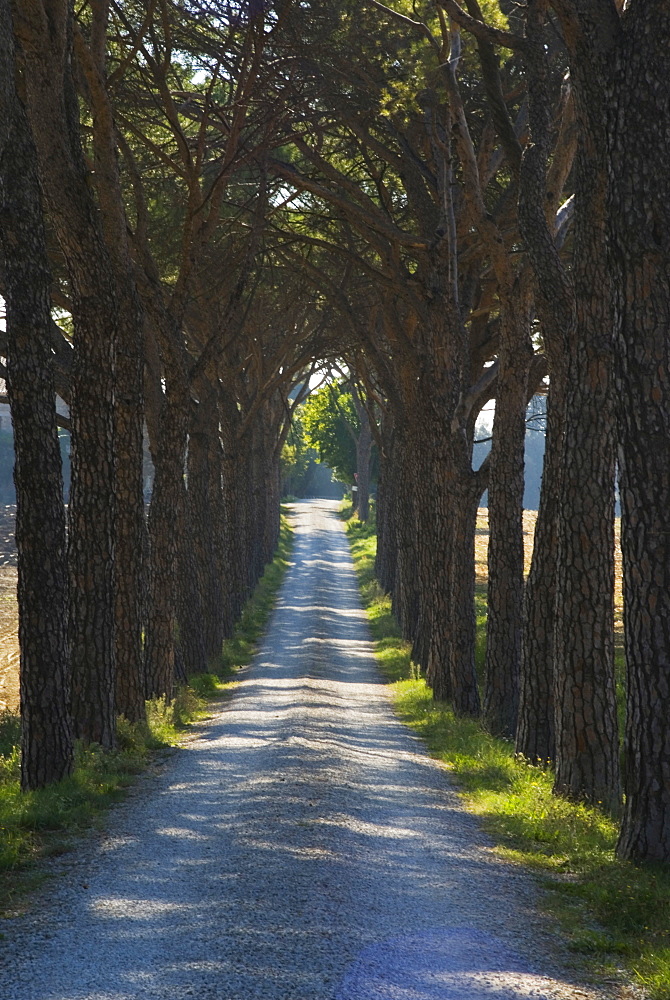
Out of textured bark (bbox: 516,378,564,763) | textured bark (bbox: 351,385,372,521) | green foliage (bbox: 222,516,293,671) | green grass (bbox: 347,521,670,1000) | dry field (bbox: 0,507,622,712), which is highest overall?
textured bark (bbox: 351,385,372,521)

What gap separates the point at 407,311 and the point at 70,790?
1476 centimetres

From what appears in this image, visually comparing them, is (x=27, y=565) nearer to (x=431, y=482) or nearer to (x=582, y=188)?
(x=582, y=188)

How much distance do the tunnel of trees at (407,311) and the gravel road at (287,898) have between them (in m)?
Result: 1.26

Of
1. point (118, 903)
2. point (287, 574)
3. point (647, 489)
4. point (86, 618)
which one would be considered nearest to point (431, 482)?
point (86, 618)

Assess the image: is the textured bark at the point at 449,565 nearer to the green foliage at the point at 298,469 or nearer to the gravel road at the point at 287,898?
the gravel road at the point at 287,898

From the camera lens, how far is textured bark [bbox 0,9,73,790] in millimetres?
8891

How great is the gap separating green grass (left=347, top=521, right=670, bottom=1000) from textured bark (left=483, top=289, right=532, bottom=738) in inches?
19.2

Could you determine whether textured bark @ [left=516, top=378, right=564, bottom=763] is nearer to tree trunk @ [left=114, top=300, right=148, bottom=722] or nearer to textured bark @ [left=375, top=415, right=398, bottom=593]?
tree trunk @ [left=114, top=300, right=148, bottom=722]

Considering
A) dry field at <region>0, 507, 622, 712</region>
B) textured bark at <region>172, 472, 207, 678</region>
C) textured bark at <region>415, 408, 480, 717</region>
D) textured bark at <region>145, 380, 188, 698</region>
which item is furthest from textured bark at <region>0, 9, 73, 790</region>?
textured bark at <region>172, 472, 207, 678</region>

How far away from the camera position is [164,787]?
10.4 metres

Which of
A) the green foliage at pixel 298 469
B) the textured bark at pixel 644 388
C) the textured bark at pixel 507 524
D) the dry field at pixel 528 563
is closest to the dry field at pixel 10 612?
the dry field at pixel 528 563

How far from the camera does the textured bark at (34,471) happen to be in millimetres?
8891

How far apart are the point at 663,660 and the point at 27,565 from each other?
490 centimetres

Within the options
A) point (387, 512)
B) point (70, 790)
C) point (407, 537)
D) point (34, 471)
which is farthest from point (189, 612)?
point (387, 512)
